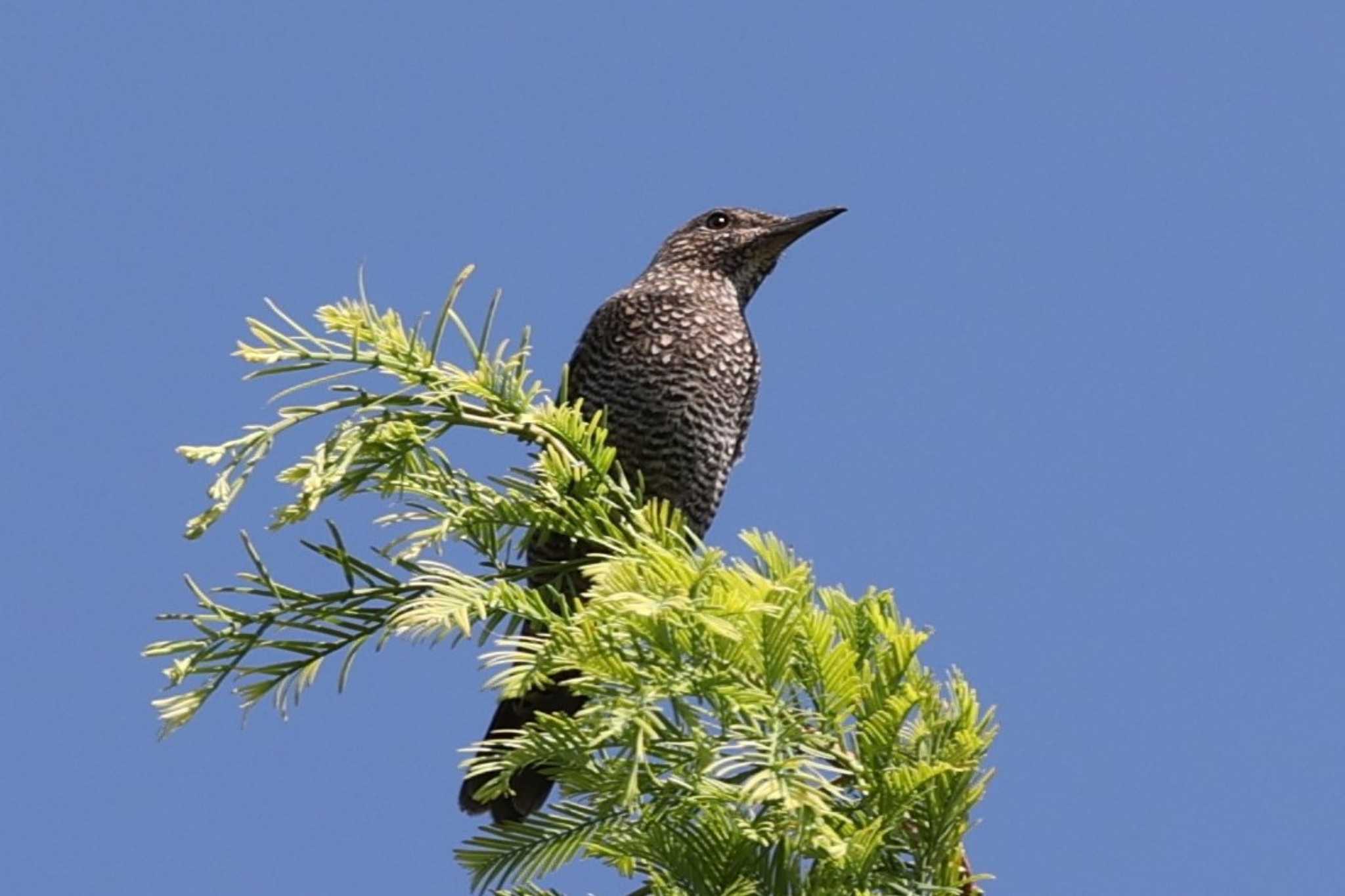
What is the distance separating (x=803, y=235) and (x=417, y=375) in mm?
2904

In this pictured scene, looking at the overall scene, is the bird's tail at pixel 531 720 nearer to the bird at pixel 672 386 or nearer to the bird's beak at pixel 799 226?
the bird at pixel 672 386

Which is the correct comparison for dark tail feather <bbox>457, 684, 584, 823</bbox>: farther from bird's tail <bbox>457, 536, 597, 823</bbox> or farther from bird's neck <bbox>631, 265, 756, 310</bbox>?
bird's neck <bbox>631, 265, 756, 310</bbox>

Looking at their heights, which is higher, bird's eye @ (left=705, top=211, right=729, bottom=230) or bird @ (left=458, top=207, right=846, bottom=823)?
bird's eye @ (left=705, top=211, right=729, bottom=230)

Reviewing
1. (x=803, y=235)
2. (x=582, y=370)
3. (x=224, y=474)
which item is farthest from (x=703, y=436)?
(x=224, y=474)

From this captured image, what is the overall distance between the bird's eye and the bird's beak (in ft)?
0.56

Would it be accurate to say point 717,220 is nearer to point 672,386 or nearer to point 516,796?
point 672,386

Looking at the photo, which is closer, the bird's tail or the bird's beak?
the bird's tail

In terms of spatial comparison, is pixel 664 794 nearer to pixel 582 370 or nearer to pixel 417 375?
pixel 417 375

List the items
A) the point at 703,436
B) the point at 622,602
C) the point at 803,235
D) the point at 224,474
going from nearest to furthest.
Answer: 1. the point at 622,602
2. the point at 224,474
3. the point at 703,436
4. the point at 803,235

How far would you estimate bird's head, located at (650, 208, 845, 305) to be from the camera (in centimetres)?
572

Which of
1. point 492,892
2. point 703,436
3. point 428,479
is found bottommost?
point 492,892

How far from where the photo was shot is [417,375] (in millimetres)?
3045

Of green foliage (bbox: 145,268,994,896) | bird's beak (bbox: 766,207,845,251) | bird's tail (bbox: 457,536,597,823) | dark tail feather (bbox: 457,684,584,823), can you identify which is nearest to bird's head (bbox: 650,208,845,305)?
bird's beak (bbox: 766,207,845,251)

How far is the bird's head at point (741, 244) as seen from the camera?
18.8 feet
